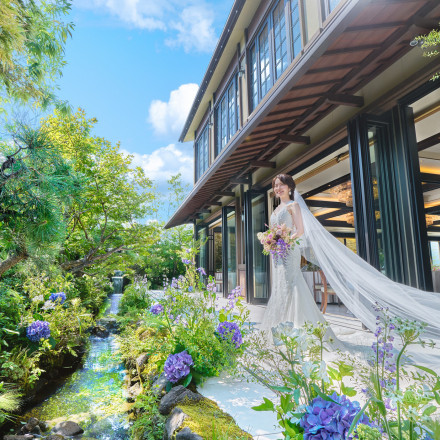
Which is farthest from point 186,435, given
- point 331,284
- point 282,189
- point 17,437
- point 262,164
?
point 262,164

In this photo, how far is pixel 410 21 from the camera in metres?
2.85

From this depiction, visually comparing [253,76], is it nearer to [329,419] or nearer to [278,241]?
[278,241]

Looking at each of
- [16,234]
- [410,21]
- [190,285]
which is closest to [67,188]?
[16,234]

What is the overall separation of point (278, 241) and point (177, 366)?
1739 millimetres

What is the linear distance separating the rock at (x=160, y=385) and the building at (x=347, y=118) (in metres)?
2.55

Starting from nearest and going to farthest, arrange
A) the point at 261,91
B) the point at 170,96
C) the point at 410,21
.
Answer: the point at 410,21 → the point at 261,91 → the point at 170,96

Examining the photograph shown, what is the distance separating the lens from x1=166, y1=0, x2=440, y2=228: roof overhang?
8.71 ft

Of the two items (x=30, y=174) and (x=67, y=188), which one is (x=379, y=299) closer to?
(x=67, y=188)

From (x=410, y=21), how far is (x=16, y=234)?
370cm

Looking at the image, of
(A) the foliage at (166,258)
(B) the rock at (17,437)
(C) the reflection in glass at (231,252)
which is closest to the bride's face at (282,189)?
(B) the rock at (17,437)

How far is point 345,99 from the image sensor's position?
12.5 feet

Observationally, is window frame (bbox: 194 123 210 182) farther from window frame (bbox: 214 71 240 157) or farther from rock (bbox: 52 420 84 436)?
rock (bbox: 52 420 84 436)

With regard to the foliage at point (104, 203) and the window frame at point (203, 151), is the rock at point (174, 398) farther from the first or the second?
the window frame at point (203, 151)

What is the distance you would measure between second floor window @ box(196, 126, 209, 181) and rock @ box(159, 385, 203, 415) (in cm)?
900
